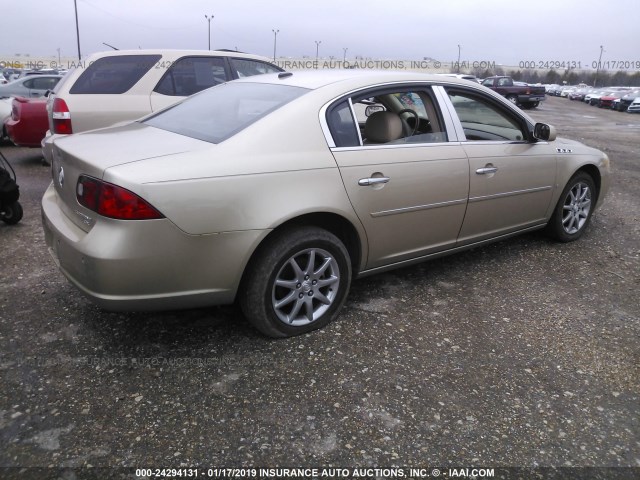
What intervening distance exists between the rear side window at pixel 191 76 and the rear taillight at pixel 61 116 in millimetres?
1022

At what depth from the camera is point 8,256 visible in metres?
4.22

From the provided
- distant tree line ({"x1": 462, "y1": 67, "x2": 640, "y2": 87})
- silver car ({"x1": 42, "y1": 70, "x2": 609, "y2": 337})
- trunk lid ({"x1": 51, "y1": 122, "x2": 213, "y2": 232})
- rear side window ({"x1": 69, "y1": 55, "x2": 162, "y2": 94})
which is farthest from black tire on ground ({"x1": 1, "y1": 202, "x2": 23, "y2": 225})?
distant tree line ({"x1": 462, "y1": 67, "x2": 640, "y2": 87})

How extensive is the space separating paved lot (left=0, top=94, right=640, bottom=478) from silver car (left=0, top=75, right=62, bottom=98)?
9.43 m

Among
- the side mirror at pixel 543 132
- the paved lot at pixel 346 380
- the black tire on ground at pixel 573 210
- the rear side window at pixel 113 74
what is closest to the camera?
the paved lot at pixel 346 380

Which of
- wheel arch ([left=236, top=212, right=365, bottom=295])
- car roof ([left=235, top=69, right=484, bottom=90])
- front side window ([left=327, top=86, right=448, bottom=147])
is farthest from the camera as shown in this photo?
car roof ([left=235, top=69, right=484, bottom=90])

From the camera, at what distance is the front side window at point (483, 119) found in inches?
151

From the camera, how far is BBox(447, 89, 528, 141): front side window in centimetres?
383

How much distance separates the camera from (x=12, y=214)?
4914 millimetres

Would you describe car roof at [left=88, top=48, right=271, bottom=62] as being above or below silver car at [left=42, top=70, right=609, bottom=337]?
above

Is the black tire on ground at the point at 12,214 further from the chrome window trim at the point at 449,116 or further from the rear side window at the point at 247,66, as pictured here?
the chrome window trim at the point at 449,116

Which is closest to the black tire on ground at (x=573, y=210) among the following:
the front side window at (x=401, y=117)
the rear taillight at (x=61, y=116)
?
the front side window at (x=401, y=117)

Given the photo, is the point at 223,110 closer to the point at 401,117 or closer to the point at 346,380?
the point at 401,117

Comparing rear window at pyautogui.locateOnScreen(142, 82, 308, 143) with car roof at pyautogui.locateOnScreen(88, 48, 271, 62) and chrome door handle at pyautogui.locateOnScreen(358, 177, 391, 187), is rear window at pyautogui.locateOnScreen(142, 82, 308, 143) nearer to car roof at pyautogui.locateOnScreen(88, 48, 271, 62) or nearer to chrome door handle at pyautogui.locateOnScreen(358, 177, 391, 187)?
chrome door handle at pyautogui.locateOnScreen(358, 177, 391, 187)

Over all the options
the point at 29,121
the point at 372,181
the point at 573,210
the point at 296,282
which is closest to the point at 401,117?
the point at 372,181
